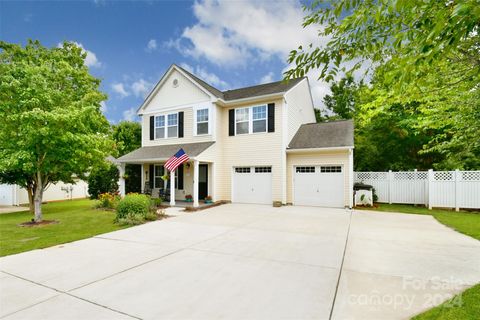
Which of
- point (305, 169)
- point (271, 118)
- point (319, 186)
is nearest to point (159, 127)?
point (271, 118)

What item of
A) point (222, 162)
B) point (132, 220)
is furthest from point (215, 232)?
point (222, 162)

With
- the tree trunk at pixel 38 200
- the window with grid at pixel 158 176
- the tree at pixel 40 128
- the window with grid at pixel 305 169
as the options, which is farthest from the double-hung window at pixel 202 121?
the tree trunk at pixel 38 200

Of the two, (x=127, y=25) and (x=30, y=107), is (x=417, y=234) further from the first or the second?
(x=127, y=25)

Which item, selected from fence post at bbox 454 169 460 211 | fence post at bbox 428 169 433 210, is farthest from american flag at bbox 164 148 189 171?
fence post at bbox 454 169 460 211

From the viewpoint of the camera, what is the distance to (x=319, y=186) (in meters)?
13.2

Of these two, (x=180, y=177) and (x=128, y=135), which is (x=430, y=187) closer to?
(x=180, y=177)

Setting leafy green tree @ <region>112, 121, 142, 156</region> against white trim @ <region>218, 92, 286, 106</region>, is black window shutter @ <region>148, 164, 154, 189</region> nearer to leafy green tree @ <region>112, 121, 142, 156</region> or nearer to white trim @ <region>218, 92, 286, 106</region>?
white trim @ <region>218, 92, 286, 106</region>

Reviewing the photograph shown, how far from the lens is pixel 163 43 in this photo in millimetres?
17359

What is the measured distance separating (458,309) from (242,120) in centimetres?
1264

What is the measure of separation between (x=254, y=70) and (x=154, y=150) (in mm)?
10882

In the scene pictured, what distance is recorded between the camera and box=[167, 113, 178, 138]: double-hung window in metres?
15.8

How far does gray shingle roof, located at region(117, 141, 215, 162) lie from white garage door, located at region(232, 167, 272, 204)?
8.71 feet

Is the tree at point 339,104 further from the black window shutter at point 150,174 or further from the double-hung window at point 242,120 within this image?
the black window shutter at point 150,174

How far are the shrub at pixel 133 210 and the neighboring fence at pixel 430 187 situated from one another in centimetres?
1223
